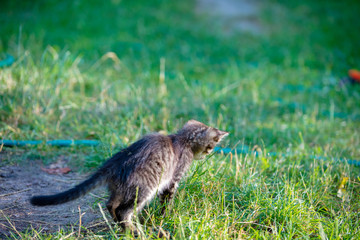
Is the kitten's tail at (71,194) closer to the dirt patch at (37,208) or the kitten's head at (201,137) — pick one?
the dirt patch at (37,208)

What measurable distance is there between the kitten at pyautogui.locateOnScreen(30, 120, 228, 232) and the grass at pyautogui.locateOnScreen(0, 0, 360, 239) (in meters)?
0.20

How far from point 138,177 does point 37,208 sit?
3.67ft

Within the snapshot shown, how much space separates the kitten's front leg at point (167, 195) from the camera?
10.5 ft

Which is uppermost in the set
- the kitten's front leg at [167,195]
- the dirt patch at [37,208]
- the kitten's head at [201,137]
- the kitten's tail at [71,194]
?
the kitten's head at [201,137]

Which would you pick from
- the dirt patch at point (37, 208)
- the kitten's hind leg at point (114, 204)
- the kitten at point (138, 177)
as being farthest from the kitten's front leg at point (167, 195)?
the dirt patch at point (37, 208)

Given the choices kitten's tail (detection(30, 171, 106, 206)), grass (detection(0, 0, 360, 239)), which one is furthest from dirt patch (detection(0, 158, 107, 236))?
kitten's tail (detection(30, 171, 106, 206))

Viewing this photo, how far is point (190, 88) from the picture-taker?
6.57 metres

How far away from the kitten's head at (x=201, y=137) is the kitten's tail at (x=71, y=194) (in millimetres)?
851

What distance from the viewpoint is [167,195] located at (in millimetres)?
3213

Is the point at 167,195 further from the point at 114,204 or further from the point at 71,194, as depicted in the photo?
the point at 71,194

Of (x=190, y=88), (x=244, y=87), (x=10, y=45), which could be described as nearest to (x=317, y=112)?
(x=244, y=87)

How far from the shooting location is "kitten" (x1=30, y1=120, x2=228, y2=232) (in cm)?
295

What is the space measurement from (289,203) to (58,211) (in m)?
2.01

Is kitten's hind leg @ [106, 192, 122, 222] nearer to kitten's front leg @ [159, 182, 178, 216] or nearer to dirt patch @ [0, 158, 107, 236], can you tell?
dirt patch @ [0, 158, 107, 236]
